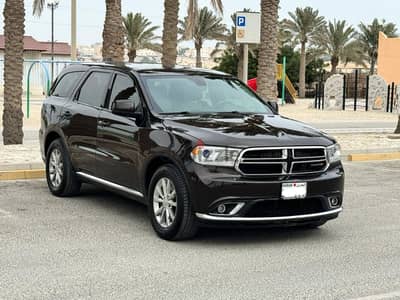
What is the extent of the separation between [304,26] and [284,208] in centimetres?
5150

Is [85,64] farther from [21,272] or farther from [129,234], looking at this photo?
[21,272]

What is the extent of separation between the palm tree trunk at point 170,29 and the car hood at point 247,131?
44.4 ft

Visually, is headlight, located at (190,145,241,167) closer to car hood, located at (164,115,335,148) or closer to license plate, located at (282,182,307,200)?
car hood, located at (164,115,335,148)

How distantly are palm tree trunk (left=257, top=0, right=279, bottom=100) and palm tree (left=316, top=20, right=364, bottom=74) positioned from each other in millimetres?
41164

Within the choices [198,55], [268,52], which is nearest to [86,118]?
[268,52]

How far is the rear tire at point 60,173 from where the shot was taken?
29.1ft

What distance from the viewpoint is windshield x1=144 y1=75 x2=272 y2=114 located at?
7.57 metres

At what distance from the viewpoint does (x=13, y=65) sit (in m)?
13.7

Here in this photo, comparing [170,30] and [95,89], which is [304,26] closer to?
[170,30]

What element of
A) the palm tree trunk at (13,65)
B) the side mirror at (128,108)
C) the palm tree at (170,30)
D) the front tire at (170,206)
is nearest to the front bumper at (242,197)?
the front tire at (170,206)

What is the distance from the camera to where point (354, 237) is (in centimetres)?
725

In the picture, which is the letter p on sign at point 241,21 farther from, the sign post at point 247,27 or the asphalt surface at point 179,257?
the asphalt surface at point 179,257

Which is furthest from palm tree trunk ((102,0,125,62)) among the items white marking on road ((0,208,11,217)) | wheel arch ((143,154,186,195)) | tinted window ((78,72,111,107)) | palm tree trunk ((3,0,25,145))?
wheel arch ((143,154,186,195))

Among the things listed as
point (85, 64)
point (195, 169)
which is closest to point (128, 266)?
point (195, 169)
